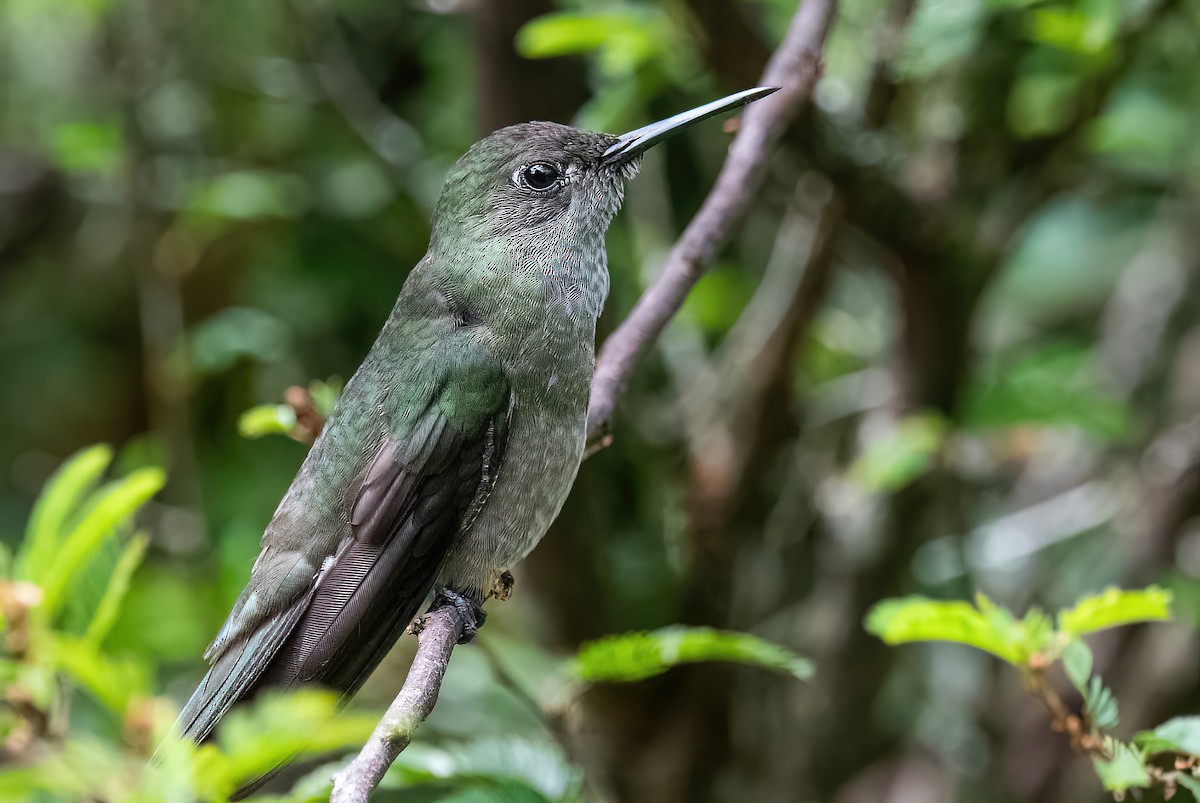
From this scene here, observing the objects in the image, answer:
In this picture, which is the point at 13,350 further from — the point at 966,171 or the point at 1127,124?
the point at 1127,124

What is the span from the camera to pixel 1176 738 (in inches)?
73.0

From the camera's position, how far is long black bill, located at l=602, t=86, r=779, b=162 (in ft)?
7.68

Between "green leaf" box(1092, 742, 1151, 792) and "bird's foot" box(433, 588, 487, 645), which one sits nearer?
"green leaf" box(1092, 742, 1151, 792)

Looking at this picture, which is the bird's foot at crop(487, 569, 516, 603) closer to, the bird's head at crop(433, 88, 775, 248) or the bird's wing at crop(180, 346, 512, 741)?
the bird's wing at crop(180, 346, 512, 741)

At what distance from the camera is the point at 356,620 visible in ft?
7.71

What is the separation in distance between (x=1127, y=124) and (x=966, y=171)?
0.45m

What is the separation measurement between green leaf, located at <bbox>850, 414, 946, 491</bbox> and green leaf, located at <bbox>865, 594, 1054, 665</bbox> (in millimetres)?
1126

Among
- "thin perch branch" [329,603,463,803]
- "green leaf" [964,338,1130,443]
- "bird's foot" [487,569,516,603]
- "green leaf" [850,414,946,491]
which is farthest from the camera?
"green leaf" [964,338,1130,443]

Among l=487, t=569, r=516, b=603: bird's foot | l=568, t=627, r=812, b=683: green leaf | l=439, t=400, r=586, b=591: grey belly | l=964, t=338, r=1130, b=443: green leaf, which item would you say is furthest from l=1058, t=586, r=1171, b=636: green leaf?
l=964, t=338, r=1130, b=443: green leaf

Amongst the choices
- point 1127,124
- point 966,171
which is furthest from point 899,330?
point 1127,124

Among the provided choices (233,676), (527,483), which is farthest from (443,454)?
(233,676)

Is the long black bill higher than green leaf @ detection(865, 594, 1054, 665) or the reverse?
higher

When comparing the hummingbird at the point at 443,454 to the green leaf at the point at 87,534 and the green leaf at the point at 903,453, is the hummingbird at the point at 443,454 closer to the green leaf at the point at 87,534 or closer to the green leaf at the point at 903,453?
the green leaf at the point at 87,534

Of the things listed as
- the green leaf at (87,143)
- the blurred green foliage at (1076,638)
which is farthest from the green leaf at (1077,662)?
the green leaf at (87,143)
